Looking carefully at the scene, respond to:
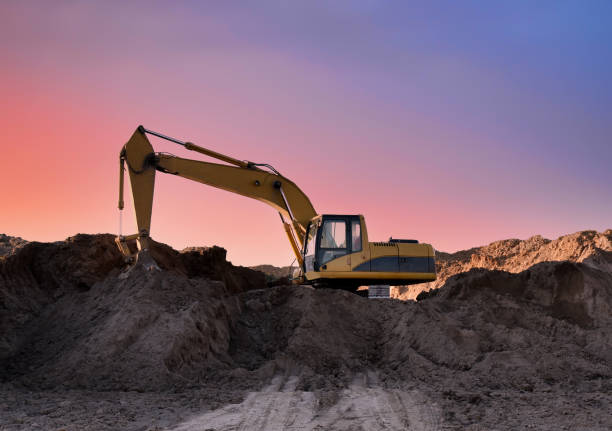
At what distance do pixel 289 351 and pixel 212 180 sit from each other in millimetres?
6002

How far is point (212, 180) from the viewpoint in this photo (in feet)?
50.2

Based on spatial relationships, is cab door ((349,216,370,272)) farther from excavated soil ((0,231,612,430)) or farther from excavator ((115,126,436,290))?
excavated soil ((0,231,612,430))

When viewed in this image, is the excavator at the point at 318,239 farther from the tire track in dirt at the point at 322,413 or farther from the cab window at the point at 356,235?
the tire track in dirt at the point at 322,413

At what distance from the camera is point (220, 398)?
8422mm

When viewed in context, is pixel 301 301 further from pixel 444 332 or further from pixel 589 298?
pixel 589 298

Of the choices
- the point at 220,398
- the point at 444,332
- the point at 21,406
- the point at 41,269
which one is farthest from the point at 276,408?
the point at 41,269

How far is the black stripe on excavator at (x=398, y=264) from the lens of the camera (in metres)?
14.1

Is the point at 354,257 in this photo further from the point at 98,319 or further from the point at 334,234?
the point at 98,319

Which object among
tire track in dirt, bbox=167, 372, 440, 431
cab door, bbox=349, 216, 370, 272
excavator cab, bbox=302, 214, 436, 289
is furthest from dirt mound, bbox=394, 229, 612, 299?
tire track in dirt, bbox=167, 372, 440, 431

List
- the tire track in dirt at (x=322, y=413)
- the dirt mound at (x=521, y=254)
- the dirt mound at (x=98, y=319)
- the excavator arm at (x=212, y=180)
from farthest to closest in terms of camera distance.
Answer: the dirt mound at (x=521, y=254), the excavator arm at (x=212, y=180), the dirt mound at (x=98, y=319), the tire track in dirt at (x=322, y=413)

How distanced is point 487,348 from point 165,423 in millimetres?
6754

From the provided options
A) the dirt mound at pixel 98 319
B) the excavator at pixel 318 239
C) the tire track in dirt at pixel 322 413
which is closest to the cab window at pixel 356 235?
the excavator at pixel 318 239

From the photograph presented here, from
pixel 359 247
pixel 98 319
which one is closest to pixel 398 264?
pixel 359 247

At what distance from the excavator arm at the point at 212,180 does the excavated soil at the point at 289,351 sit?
210cm
